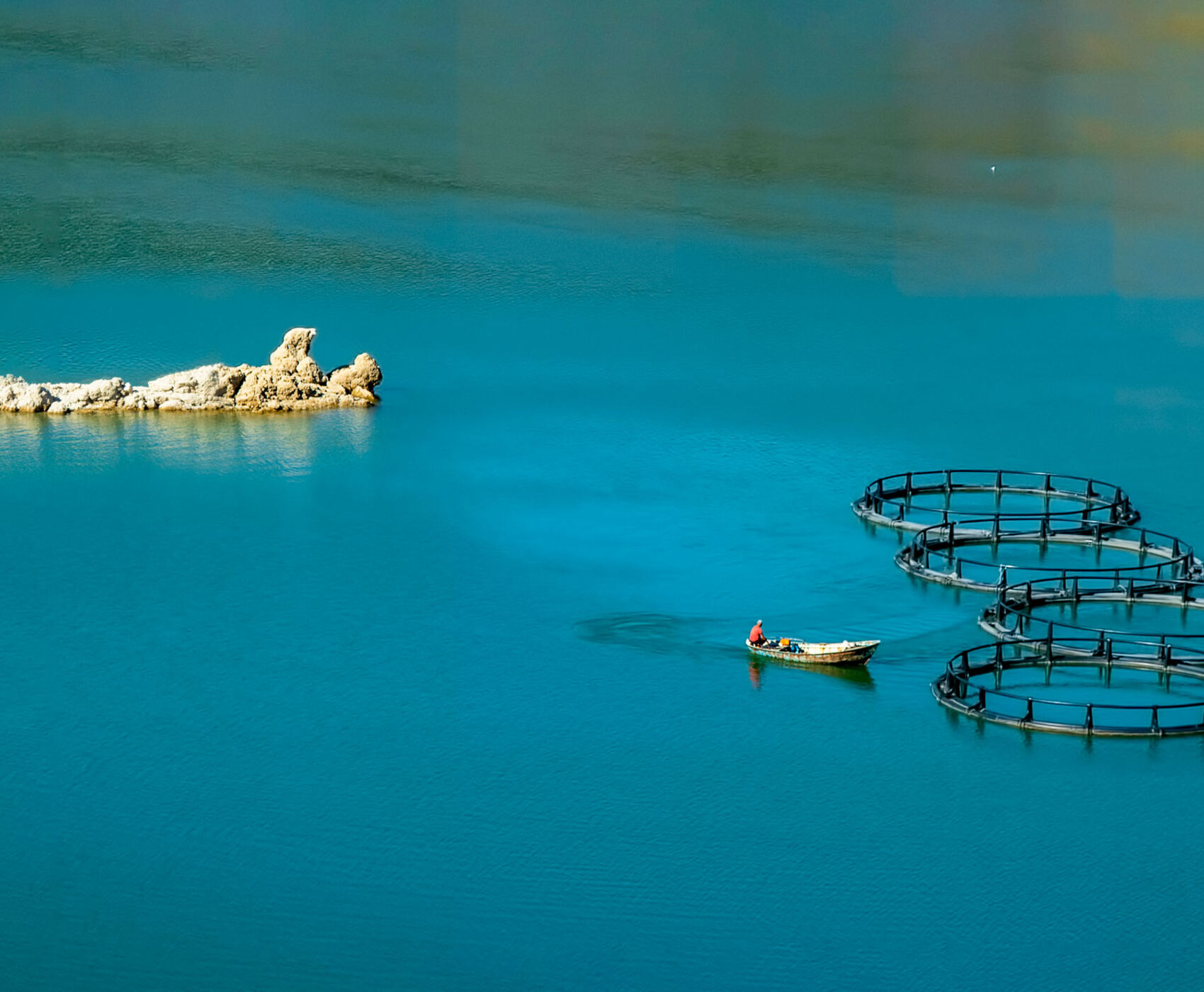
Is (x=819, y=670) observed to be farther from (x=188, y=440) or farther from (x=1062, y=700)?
(x=188, y=440)

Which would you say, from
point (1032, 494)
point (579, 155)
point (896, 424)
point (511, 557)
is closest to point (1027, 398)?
point (896, 424)

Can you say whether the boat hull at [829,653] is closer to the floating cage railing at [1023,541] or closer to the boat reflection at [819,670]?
the boat reflection at [819,670]

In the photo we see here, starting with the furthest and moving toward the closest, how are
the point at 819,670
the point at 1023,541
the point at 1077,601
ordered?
the point at 1023,541 → the point at 1077,601 → the point at 819,670

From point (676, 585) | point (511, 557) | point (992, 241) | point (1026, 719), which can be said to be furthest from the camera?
point (992, 241)

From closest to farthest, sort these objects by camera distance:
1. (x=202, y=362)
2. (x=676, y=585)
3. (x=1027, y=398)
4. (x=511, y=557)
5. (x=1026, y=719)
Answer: (x=1026, y=719) → (x=676, y=585) → (x=511, y=557) → (x=1027, y=398) → (x=202, y=362)

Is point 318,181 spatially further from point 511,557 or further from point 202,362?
point 511,557

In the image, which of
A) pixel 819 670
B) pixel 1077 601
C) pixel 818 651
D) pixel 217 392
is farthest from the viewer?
pixel 217 392

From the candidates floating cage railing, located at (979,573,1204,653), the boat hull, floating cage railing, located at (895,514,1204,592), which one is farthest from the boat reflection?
floating cage railing, located at (895,514,1204,592)

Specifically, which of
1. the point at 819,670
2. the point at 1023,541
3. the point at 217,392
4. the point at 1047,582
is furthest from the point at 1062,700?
the point at 217,392

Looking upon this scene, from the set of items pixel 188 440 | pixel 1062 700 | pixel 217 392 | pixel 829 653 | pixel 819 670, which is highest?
pixel 217 392
